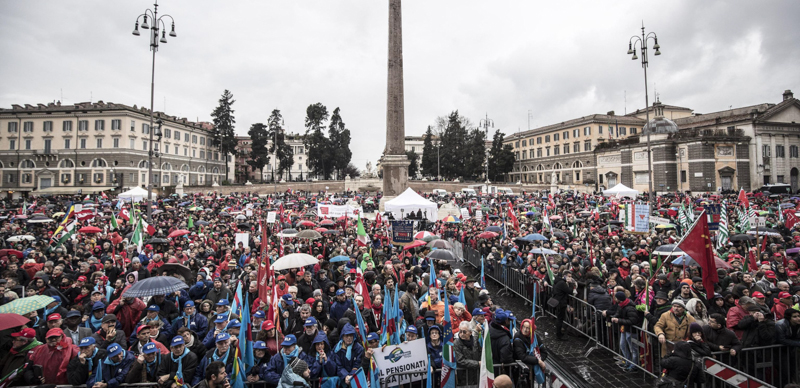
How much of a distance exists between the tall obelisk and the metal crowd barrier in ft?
61.5

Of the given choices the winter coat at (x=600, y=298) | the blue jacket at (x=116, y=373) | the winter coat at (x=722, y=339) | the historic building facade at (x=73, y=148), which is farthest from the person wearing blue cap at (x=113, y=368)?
the historic building facade at (x=73, y=148)

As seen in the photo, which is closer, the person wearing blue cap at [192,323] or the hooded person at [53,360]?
the hooded person at [53,360]

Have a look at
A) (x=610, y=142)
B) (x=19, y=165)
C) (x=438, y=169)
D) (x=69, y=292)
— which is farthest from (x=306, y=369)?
(x=19, y=165)

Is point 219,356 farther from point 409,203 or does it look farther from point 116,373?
point 409,203

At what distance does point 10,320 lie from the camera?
4.34 metres

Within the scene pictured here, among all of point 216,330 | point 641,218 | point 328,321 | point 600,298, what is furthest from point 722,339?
point 641,218

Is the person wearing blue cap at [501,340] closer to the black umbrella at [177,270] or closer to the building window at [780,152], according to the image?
the black umbrella at [177,270]

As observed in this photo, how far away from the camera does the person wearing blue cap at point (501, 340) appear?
189 inches

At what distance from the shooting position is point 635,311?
588 cm

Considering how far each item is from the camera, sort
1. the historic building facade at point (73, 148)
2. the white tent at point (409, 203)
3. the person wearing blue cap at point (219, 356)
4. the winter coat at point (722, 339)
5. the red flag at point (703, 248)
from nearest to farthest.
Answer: the person wearing blue cap at point (219, 356) < the winter coat at point (722, 339) < the red flag at point (703, 248) < the white tent at point (409, 203) < the historic building facade at point (73, 148)

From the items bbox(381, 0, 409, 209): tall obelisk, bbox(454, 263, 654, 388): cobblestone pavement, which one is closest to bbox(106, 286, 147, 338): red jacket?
bbox(454, 263, 654, 388): cobblestone pavement

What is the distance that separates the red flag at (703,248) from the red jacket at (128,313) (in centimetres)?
765

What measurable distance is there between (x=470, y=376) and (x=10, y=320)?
497cm

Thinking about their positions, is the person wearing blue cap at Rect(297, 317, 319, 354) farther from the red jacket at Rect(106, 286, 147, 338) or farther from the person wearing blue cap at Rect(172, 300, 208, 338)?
the red jacket at Rect(106, 286, 147, 338)
